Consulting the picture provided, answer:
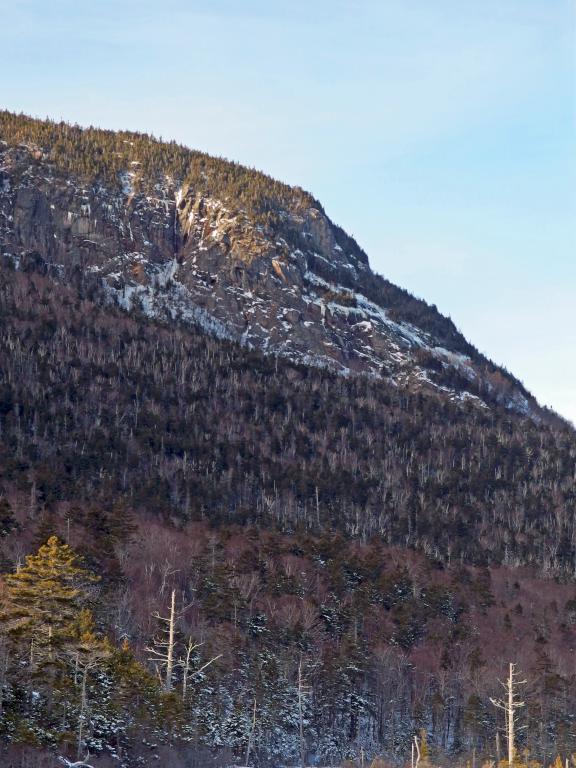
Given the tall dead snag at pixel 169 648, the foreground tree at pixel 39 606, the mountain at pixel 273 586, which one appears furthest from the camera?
the mountain at pixel 273 586

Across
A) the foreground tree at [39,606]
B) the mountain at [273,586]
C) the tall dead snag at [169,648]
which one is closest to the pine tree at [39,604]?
the foreground tree at [39,606]

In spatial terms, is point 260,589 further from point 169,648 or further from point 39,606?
point 39,606

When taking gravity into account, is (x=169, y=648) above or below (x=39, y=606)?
below

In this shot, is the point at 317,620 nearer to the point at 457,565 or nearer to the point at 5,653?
the point at 457,565

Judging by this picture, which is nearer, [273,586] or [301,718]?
[301,718]

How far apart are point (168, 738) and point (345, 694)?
103 ft

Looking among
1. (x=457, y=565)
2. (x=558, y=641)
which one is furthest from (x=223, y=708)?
(x=457, y=565)

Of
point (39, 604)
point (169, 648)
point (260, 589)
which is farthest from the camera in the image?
point (260, 589)

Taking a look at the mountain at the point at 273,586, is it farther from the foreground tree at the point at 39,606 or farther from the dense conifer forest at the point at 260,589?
the foreground tree at the point at 39,606

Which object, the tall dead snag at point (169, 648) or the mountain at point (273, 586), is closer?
A: the tall dead snag at point (169, 648)

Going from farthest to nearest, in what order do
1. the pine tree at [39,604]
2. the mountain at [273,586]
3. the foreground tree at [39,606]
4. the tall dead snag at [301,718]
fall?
the tall dead snag at [301,718] < the mountain at [273,586] < the pine tree at [39,604] < the foreground tree at [39,606]

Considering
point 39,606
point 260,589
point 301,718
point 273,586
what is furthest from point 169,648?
point 260,589

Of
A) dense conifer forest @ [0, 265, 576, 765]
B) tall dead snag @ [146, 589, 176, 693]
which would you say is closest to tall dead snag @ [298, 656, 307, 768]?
dense conifer forest @ [0, 265, 576, 765]

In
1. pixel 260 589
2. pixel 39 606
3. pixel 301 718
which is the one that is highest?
pixel 260 589
